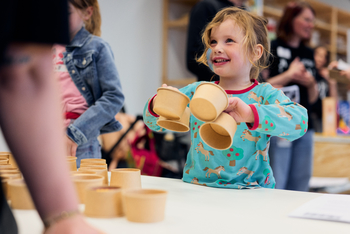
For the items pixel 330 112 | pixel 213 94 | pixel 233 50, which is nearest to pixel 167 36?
pixel 330 112

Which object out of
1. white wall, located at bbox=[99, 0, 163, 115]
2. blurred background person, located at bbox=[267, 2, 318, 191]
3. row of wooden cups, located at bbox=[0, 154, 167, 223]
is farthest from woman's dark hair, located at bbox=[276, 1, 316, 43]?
row of wooden cups, located at bbox=[0, 154, 167, 223]

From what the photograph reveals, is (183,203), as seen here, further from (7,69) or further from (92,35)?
(92,35)

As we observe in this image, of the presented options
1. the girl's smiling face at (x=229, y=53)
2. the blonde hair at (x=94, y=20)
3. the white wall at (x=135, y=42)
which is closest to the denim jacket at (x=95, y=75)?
the blonde hair at (x=94, y=20)

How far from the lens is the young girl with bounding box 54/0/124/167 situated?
56.3 inches

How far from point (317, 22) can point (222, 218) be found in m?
5.02

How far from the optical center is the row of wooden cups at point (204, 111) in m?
0.77

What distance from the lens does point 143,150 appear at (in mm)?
2848

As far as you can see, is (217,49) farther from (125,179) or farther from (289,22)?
(289,22)

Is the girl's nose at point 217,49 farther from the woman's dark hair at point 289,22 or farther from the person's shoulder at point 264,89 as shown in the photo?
the woman's dark hair at point 289,22

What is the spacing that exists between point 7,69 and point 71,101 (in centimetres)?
116

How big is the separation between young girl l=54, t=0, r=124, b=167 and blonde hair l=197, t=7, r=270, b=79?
1.32 feet

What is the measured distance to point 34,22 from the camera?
356mm

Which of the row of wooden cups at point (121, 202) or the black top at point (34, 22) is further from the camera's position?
the row of wooden cups at point (121, 202)

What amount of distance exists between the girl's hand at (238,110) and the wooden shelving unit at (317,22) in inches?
106
